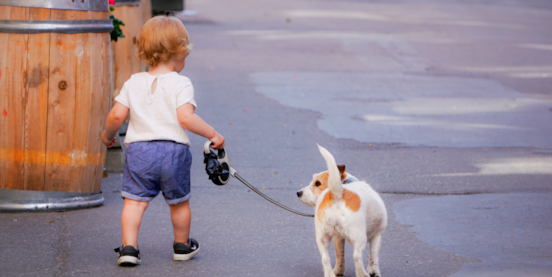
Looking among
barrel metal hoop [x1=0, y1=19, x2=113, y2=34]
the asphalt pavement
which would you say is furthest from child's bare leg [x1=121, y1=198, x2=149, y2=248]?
barrel metal hoop [x1=0, y1=19, x2=113, y2=34]

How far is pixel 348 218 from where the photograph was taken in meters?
3.20

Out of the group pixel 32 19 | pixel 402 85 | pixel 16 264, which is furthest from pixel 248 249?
pixel 402 85

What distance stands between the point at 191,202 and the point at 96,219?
0.76 m

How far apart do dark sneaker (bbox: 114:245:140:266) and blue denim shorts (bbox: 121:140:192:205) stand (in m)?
0.28

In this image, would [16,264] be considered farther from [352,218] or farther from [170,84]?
[352,218]

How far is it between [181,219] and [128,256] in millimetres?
356

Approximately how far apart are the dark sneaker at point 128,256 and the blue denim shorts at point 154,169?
0.92ft

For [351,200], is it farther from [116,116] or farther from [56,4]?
[56,4]

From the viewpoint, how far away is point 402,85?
33.0ft

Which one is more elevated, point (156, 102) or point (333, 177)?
point (156, 102)

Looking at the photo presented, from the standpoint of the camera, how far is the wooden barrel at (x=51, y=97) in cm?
427

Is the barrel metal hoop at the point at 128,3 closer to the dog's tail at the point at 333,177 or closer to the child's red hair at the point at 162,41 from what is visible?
the child's red hair at the point at 162,41

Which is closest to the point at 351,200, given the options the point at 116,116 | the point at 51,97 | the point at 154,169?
the point at 154,169

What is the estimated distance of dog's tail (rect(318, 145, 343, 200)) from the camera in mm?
3158
